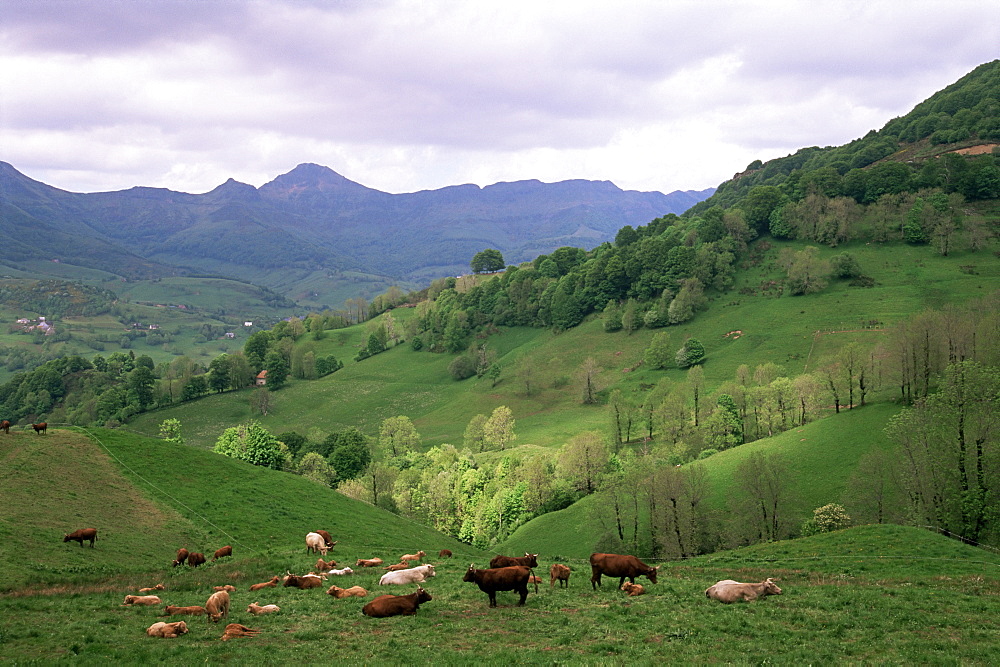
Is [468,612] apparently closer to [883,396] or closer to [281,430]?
[883,396]

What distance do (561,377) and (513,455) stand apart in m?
58.8

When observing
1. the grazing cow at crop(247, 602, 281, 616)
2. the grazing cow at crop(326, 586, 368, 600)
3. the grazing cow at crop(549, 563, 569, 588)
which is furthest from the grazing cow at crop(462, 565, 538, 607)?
the grazing cow at crop(247, 602, 281, 616)

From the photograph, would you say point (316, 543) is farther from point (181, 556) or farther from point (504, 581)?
point (504, 581)

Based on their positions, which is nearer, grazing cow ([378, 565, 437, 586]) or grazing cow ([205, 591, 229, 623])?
grazing cow ([205, 591, 229, 623])

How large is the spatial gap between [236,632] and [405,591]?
803cm

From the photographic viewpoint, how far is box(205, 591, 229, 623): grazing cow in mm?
19328

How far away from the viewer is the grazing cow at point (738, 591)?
2203cm

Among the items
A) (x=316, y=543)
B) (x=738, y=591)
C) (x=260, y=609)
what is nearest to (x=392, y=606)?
(x=260, y=609)

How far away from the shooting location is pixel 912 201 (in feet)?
462

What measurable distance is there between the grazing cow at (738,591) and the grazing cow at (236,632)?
666 inches

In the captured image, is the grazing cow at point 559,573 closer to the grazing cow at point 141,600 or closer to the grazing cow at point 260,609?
the grazing cow at point 260,609

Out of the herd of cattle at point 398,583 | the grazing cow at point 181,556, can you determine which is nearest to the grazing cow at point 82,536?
the herd of cattle at point 398,583

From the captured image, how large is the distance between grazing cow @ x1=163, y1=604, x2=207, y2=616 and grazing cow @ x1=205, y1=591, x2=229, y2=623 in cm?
22

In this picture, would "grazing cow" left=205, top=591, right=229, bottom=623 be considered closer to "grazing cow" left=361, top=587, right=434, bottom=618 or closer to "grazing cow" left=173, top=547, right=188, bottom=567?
"grazing cow" left=361, top=587, right=434, bottom=618
